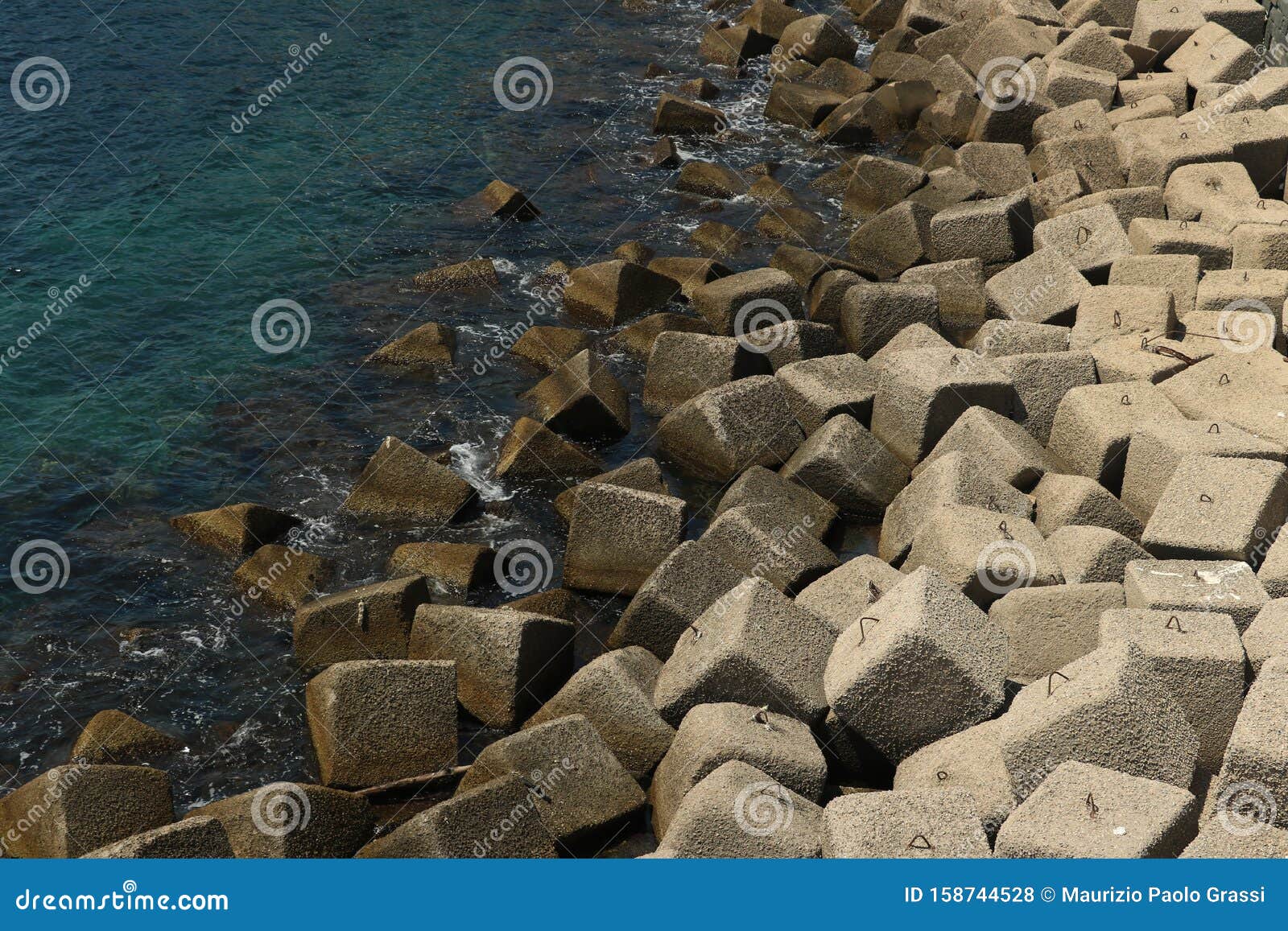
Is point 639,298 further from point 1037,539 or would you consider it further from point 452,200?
point 1037,539

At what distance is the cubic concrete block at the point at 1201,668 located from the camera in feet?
20.2

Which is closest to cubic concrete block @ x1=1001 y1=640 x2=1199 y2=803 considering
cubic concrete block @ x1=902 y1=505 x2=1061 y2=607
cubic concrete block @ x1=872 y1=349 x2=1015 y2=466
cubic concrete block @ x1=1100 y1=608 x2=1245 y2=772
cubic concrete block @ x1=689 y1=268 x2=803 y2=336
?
cubic concrete block @ x1=1100 y1=608 x2=1245 y2=772

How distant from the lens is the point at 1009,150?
13.3m

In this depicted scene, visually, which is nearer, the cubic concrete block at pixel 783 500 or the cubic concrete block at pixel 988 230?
the cubic concrete block at pixel 783 500

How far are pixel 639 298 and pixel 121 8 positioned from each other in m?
10.4

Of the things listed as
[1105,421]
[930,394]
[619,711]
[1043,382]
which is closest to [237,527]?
[619,711]

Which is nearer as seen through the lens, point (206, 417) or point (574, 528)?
point (574, 528)

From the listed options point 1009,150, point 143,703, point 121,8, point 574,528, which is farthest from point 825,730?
point 121,8

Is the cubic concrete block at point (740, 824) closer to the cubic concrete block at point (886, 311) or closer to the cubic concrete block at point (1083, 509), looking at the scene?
the cubic concrete block at point (1083, 509)

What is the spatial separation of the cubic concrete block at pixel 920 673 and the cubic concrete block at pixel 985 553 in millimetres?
676

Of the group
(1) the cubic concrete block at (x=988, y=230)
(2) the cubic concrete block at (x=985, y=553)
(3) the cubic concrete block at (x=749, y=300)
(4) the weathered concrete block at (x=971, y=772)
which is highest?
(1) the cubic concrete block at (x=988, y=230)

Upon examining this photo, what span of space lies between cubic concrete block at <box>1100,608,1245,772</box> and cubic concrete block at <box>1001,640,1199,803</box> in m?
0.31

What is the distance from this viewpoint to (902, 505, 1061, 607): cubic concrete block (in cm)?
723

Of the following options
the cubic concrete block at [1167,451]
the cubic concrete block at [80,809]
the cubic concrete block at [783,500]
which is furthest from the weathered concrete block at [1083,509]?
the cubic concrete block at [80,809]
